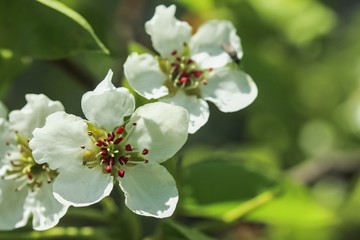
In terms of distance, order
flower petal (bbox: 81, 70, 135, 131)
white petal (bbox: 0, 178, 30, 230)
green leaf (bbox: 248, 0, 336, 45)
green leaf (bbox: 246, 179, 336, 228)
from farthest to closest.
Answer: green leaf (bbox: 248, 0, 336, 45) < green leaf (bbox: 246, 179, 336, 228) < white petal (bbox: 0, 178, 30, 230) < flower petal (bbox: 81, 70, 135, 131)

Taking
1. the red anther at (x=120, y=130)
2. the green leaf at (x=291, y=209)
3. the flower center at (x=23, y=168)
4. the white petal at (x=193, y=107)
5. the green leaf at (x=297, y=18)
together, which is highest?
the green leaf at (x=297, y=18)

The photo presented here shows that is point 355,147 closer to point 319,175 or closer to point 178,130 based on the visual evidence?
point 319,175

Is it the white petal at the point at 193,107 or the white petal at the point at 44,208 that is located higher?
the white petal at the point at 193,107

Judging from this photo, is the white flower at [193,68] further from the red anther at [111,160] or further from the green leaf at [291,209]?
the green leaf at [291,209]

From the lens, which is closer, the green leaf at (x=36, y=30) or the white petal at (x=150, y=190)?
the white petal at (x=150, y=190)

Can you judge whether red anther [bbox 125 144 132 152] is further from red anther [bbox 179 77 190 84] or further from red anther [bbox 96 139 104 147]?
red anther [bbox 179 77 190 84]

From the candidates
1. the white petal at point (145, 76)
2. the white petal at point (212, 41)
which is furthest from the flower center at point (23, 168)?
the white petal at point (212, 41)

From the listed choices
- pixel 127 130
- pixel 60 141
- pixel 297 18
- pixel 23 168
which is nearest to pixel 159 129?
pixel 127 130

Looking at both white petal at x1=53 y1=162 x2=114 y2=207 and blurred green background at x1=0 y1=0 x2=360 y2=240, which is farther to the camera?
blurred green background at x1=0 y1=0 x2=360 y2=240

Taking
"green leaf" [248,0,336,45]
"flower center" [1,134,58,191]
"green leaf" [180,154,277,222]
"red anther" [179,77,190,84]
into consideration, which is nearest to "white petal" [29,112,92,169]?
"flower center" [1,134,58,191]
